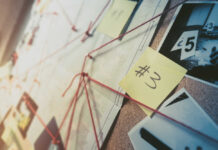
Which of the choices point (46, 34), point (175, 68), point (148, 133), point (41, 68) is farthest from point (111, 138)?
point (46, 34)

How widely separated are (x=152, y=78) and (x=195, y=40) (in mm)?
106

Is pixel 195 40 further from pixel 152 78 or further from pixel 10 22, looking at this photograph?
pixel 10 22

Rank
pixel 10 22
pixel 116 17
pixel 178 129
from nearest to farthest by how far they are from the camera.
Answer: pixel 178 129 < pixel 116 17 < pixel 10 22

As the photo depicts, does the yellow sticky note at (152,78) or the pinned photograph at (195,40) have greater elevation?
the pinned photograph at (195,40)

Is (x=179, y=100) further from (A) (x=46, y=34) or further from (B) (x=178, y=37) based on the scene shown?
(A) (x=46, y=34)

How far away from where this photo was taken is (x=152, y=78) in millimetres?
320

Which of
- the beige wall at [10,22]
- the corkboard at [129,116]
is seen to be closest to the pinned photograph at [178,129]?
the corkboard at [129,116]

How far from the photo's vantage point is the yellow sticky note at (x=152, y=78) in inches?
11.8

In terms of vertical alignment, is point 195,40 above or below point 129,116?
above

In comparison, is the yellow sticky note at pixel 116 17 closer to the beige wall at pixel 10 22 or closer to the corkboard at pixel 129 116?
the corkboard at pixel 129 116

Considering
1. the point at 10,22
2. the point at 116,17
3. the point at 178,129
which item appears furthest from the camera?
the point at 10,22

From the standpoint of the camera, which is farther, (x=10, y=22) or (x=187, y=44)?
(x=10, y=22)

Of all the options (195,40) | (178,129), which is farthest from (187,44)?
(178,129)

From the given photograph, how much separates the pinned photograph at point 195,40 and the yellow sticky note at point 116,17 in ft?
0.40
